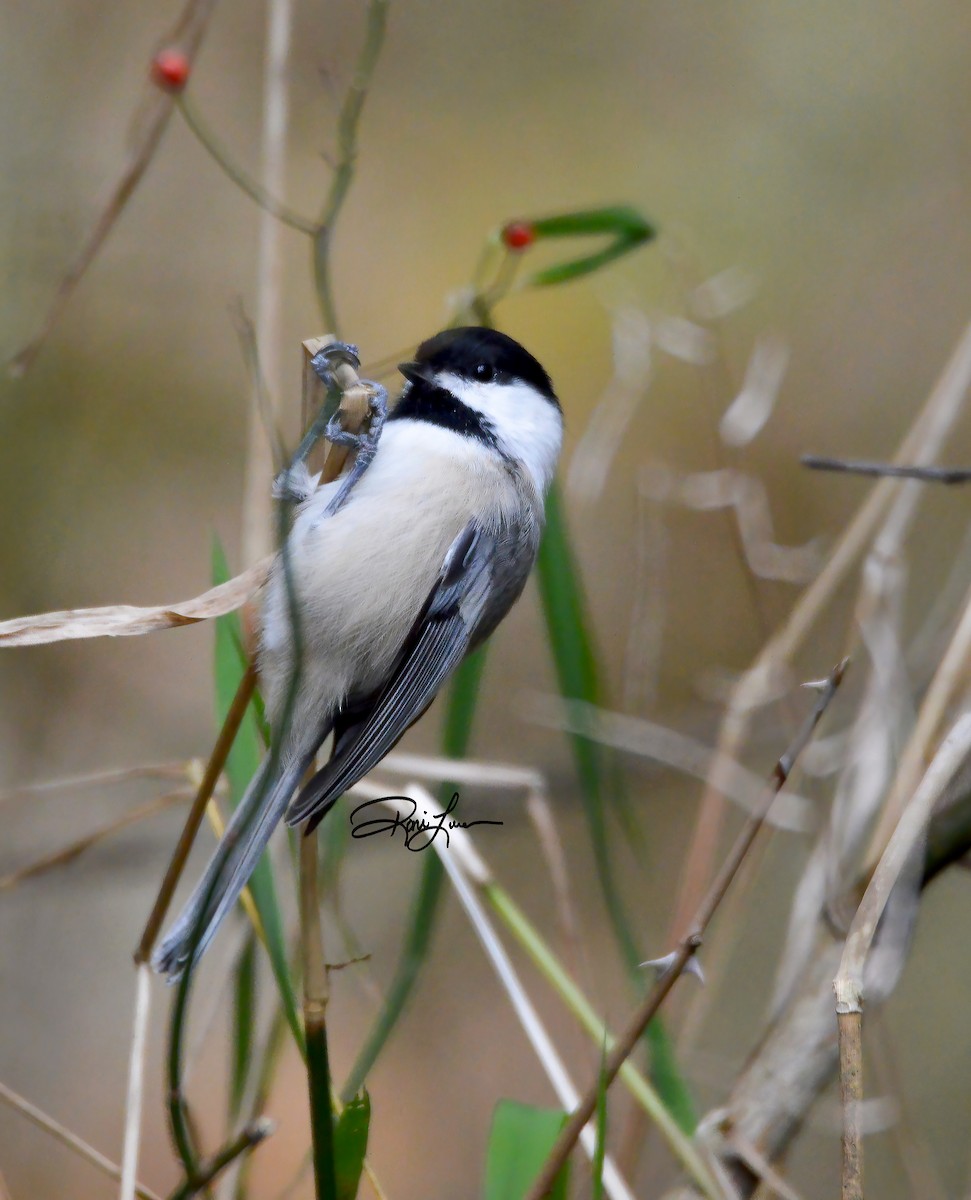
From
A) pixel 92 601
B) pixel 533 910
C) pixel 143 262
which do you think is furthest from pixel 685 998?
pixel 143 262

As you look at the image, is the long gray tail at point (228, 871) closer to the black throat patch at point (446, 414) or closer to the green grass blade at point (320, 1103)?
the green grass blade at point (320, 1103)

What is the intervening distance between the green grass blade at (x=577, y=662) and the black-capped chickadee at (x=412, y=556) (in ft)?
0.54

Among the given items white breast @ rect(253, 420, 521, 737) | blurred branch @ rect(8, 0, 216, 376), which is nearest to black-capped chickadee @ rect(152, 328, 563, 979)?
white breast @ rect(253, 420, 521, 737)

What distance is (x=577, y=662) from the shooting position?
1300 millimetres

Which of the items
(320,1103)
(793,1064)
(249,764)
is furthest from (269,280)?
(793,1064)

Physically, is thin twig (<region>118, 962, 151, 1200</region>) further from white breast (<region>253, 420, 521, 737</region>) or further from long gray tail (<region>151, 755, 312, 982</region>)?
white breast (<region>253, 420, 521, 737</region>)

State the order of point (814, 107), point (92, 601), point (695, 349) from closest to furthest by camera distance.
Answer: point (695, 349) < point (92, 601) < point (814, 107)

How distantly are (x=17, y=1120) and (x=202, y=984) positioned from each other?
1.47 feet

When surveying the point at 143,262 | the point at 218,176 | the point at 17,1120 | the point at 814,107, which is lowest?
the point at 17,1120

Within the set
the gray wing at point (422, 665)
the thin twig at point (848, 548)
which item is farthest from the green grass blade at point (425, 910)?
the thin twig at point (848, 548)

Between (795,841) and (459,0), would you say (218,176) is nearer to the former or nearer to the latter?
Result: (459,0)

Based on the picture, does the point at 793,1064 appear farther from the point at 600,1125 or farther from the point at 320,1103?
the point at 320,1103

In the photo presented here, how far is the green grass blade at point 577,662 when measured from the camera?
3.89 feet

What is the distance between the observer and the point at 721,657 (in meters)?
2.99
